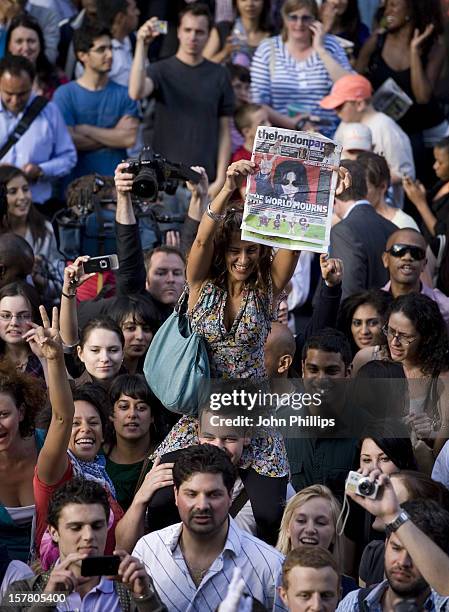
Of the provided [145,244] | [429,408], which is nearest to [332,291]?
[429,408]

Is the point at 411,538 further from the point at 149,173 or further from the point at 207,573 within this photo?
the point at 149,173

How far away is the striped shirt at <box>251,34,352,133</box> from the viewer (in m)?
10.9

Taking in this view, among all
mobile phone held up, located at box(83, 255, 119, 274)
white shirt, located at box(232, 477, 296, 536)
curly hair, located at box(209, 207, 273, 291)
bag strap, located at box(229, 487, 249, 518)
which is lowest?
white shirt, located at box(232, 477, 296, 536)

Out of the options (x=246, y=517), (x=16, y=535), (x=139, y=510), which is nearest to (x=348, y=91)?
(x=246, y=517)

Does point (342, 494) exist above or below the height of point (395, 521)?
below

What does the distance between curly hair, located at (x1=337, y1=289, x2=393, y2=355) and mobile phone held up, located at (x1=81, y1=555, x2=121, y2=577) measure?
2.84 metres

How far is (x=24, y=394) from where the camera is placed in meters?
6.66

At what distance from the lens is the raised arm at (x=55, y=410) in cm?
618

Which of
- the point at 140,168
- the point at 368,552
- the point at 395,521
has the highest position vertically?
the point at 140,168

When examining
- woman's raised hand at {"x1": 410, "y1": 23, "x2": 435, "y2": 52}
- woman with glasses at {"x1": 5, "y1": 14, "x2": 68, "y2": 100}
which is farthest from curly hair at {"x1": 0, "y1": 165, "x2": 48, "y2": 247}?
woman's raised hand at {"x1": 410, "y1": 23, "x2": 435, "y2": 52}

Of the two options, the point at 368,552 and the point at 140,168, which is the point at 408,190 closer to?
the point at 140,168

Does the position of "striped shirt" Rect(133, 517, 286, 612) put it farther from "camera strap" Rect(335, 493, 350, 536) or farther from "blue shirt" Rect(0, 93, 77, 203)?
"blue shirt" Rect(0, 93, 77, 203)

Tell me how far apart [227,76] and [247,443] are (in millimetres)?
4510

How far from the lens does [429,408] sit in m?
7.38
